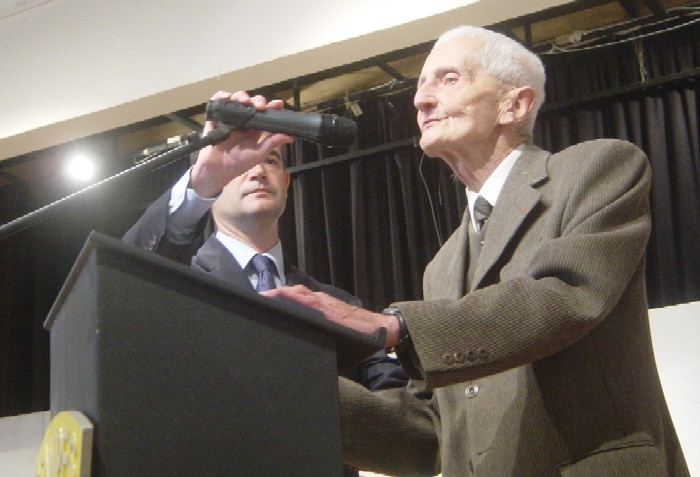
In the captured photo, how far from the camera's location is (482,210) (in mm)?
→ 1625

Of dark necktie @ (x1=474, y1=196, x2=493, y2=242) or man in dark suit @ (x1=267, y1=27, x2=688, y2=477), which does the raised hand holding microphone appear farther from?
dark necktie @ (x1=474, y1=196, x2=493, y2=242)

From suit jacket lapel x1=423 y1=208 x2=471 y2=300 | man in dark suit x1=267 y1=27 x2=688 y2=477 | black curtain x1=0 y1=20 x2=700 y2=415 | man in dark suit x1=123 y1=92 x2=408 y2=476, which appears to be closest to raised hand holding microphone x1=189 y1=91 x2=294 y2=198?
man in dark suit x1=123 y1=92 x2=408 y2=476

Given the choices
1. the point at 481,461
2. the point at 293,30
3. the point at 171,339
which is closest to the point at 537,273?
the point at 481,461

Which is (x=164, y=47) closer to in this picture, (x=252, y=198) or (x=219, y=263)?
(x=252, y=198)

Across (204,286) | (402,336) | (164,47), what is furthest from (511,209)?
(164,47)

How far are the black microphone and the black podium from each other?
485 millimetres

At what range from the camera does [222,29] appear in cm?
342

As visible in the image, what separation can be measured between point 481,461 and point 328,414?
60cm

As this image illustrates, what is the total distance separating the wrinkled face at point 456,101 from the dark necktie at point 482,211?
0.13m

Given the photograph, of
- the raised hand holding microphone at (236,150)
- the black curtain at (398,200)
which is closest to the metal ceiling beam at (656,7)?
the black curtain at (398,200)

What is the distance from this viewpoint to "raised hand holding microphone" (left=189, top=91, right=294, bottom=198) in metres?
1.27

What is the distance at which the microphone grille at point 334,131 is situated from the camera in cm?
127

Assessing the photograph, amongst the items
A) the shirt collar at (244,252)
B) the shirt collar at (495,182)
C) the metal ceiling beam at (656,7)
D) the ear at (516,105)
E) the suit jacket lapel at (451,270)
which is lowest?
the suit jacket lapel at (451,270)

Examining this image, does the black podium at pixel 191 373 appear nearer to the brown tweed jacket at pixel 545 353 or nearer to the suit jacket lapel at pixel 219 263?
the brown tweed jacket at pixel 545 353
